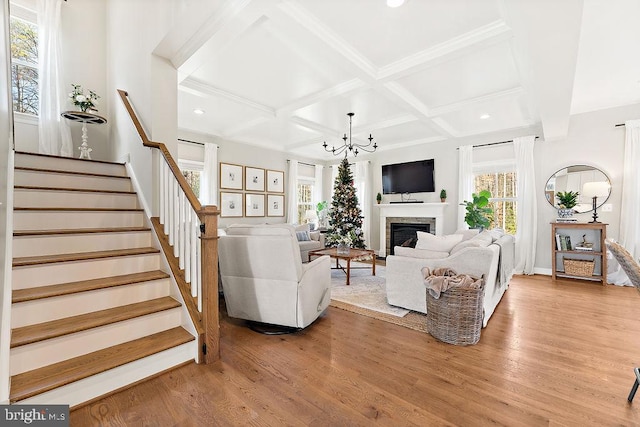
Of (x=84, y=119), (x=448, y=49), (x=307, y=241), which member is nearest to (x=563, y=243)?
(x=448, y=49)

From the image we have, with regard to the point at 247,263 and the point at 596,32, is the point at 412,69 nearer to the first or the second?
the point at 596,32

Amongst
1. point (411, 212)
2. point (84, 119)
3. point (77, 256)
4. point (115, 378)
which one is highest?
point (84, 119)

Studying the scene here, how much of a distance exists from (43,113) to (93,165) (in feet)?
4.06

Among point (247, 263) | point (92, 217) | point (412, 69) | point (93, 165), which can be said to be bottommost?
point (247, 263)

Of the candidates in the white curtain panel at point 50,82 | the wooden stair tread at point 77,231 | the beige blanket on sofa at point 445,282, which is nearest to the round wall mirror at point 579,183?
the beige blanket on sofa at point 445,282

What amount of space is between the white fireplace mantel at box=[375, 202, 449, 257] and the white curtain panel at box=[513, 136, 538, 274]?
134cm

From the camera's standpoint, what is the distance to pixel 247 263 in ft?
8.61

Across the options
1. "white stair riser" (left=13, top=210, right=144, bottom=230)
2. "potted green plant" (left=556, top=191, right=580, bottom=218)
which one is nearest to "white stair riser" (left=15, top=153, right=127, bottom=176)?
"white stair riser" (left=13, top=210, right=144, bottom=230)

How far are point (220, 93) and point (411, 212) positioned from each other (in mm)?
4640

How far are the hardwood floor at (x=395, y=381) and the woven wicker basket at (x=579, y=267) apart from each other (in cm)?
202

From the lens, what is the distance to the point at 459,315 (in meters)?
Answer: 2.36

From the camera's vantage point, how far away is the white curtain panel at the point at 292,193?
7199 mm

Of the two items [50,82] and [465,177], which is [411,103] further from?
[50,82]

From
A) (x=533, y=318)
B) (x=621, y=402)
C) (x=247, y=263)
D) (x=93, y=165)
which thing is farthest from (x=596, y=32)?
(x=93, y=165)
